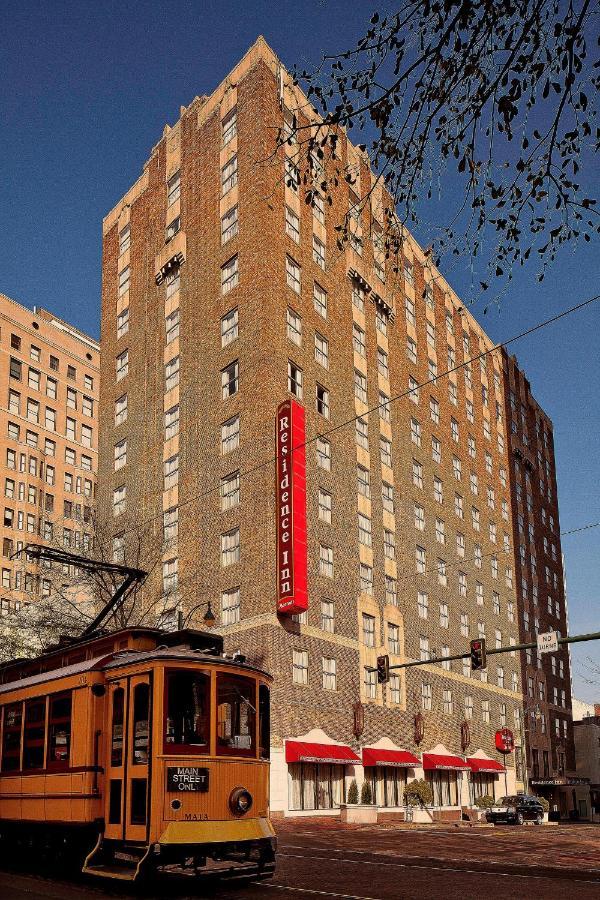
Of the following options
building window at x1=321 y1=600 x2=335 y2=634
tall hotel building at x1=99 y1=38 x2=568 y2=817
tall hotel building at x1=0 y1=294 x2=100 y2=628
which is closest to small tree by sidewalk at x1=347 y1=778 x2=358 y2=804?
tall hotel building at x1=99 y1=38 x2=568 y2=817

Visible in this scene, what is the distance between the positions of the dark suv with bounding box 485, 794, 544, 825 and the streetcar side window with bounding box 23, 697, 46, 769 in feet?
121

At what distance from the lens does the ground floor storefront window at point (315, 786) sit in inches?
1583

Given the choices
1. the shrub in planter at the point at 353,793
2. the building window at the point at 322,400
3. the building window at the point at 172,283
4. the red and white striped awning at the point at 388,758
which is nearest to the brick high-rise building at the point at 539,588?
the red and white striped awning at the point at 388,758

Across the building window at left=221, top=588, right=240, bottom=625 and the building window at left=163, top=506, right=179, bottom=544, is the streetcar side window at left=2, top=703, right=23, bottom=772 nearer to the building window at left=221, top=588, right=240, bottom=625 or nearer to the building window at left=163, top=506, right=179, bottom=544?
the building window at left=221, top=588, right=240, bottom=625

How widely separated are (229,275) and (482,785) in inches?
1431

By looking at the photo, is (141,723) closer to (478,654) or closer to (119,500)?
(478,654)

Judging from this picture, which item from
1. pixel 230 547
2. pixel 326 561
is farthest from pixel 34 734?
pixel 326 561

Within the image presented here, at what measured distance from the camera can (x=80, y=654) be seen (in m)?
17.2

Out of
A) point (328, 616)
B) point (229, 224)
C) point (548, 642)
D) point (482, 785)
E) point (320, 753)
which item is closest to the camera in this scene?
point (548, 642)

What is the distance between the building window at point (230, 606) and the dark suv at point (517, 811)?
1787cm

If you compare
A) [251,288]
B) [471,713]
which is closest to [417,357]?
[251,288]

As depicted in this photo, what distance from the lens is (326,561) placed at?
149 feet

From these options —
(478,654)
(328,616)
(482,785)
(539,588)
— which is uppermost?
(539,588)

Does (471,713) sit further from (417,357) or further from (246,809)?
(246,809)
